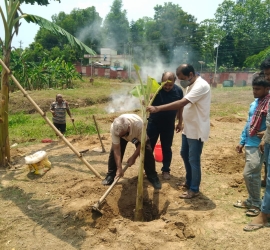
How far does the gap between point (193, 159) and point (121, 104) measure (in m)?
12.9

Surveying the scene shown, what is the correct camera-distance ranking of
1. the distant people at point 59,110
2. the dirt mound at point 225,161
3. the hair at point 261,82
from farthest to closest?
the distant people at point 59,110
the dirt mound at point 225,161
the hair at point 261,82

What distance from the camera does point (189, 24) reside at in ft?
145

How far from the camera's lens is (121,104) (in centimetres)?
1658

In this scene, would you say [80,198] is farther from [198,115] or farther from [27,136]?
[27,136]

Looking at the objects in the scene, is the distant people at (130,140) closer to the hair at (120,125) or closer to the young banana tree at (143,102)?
the hair at (120,125)

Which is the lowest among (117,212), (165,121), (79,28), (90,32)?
(117,212)

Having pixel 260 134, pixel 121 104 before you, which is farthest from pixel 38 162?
pixel 121 104

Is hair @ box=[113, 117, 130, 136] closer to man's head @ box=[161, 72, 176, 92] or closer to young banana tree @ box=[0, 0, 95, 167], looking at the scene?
man's head @ box=[161, 72, 176, 92]

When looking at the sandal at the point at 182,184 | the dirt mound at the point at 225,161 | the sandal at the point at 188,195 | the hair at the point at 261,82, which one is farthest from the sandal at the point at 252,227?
the dirt mound at the point at 225,161

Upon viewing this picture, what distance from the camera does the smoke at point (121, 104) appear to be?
48.6 feet

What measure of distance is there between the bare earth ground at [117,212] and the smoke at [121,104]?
914cm

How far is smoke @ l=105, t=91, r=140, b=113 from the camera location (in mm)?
14814

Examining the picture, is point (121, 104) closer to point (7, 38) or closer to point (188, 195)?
point (7, 38)

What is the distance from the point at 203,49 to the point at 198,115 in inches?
1611
